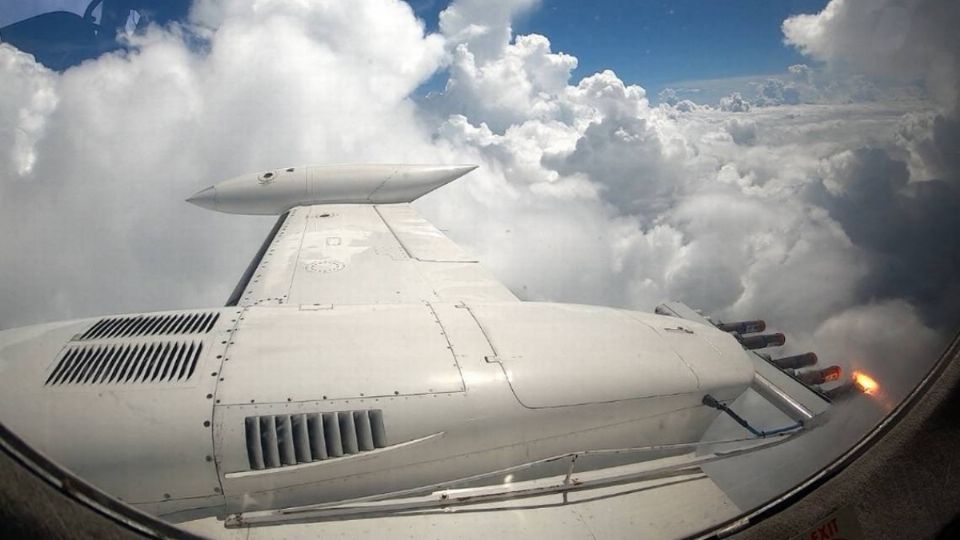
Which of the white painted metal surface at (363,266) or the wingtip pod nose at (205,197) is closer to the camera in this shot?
the white painted metal surface at (363,266)

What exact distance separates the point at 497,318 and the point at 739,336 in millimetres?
2585

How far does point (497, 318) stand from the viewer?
10.8 feet

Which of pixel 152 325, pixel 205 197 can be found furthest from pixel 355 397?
pixel 205 197

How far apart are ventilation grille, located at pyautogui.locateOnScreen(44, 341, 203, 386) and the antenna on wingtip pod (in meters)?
5.50

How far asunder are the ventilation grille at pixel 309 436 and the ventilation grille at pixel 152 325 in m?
0.89

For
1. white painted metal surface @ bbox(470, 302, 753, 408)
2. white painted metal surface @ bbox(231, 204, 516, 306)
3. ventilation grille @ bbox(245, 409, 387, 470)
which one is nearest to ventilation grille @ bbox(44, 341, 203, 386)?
ventilation grille @ bbox(245, 409, 387, 470)

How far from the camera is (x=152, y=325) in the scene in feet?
9.45

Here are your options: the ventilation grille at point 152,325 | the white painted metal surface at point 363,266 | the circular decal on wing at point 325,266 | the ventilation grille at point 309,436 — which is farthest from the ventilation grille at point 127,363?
the circular decal on wing at point 325,266

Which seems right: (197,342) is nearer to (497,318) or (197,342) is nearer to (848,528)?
(497,318)

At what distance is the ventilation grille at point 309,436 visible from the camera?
2275mm

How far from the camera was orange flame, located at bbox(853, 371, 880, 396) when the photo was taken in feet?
5.93

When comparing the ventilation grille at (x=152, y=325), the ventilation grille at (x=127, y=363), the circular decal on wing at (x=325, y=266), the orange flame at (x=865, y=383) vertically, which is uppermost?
the orange flame at (x=865, y=383)

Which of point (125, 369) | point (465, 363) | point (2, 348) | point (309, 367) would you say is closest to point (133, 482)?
point (125, 369)

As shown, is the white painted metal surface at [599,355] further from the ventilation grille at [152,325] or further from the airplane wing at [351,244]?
the ventilation grille at [152,325]
